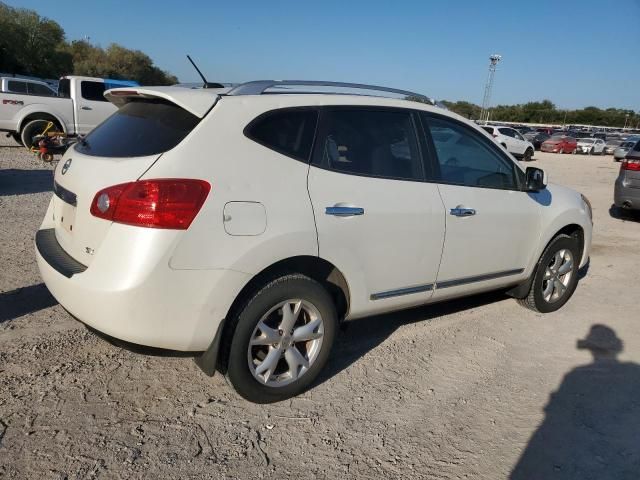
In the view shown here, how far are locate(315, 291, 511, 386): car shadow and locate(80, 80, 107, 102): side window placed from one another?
12505mm

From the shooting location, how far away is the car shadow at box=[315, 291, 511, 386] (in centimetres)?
363

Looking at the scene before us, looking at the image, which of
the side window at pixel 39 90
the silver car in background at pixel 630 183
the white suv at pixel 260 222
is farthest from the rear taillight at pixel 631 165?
the side window at pixel 39 90

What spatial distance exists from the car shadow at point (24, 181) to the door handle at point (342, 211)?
7.13 m

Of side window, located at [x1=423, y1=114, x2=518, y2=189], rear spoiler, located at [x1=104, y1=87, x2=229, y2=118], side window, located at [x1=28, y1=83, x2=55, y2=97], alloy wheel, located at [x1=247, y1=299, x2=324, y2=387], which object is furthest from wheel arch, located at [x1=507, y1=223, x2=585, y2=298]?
side window, located at [x1=28, y1=83, x2=55, y2=97]

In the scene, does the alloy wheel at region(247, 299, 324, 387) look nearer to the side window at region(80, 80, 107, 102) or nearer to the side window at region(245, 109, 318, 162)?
the side window at region(245, 109, 318, 162)

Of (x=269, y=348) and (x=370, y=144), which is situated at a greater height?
(x=370, y=144)

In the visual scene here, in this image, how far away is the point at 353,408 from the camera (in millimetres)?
3098

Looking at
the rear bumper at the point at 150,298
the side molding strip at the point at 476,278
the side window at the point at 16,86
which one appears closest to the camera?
the rear bumper at the point at 150,298

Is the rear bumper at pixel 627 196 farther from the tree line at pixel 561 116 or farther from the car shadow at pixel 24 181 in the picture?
the tree line at pixel 561 116

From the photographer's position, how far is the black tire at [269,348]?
279 centimetres

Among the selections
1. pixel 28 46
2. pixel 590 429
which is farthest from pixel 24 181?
pixel 28 46

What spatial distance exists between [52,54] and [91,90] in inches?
1746

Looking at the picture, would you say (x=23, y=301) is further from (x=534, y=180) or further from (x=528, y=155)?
(x=528, y=155)

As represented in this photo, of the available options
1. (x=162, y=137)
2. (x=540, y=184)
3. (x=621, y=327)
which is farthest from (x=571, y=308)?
(x=162, y=137)
